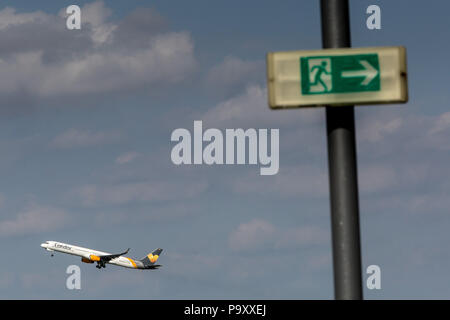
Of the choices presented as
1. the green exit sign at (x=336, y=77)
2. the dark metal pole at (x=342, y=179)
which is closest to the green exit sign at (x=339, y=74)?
the green exit sign at (x=336, y=77)

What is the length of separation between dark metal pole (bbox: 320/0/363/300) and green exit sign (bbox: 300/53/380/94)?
1.03ft

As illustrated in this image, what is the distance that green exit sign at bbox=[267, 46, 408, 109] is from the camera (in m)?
6.22

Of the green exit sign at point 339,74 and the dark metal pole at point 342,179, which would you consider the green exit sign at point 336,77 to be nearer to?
the green exit sign at point 339,74

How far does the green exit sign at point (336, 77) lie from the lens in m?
6.22

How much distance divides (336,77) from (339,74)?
4 centimetres

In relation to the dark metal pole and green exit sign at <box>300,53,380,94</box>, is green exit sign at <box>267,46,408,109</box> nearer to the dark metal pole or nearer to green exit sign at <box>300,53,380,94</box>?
green exit sign at <box>300,53,380,94</box>

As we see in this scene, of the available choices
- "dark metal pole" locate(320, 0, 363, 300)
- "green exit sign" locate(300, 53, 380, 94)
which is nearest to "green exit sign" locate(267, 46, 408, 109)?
"green exit sign" locate(300, 53, 380, 94)

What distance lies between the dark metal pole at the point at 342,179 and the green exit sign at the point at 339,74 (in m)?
0.31

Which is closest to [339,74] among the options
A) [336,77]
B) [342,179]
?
[336,77]

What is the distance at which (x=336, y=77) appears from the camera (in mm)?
6297

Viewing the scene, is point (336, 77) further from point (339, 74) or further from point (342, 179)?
point (342, 179)

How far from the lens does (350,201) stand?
6.46m
